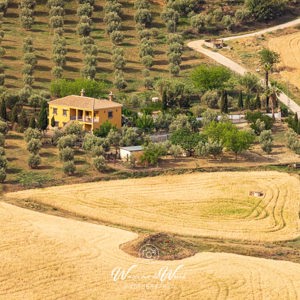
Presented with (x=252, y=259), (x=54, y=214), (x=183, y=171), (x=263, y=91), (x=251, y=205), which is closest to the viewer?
(x=252, y=259)

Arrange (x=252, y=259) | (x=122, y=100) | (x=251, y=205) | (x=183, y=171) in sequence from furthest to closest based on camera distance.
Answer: (x=122, y=100)
(x=183, y=171)
(x=251, y=205)
(x=252, y=259)

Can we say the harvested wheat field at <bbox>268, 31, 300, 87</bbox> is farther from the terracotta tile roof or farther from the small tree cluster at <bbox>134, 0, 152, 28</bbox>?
the terracotta tile roof

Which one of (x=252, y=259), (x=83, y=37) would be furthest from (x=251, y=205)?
(x=83, y=37)

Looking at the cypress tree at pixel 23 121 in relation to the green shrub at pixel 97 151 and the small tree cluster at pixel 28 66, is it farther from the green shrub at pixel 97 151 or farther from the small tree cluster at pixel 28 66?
the green shrub at pixel 97 151

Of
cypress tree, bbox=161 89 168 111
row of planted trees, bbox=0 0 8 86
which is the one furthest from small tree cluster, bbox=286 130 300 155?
row of planted trees, bbox=0 0 8 86

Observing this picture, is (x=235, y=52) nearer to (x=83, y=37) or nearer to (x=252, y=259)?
(x=83, y=37)

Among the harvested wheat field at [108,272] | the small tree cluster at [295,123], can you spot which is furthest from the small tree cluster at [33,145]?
the small tree cluster at [295,123]

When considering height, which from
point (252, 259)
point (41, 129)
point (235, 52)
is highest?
point (235, 52)
